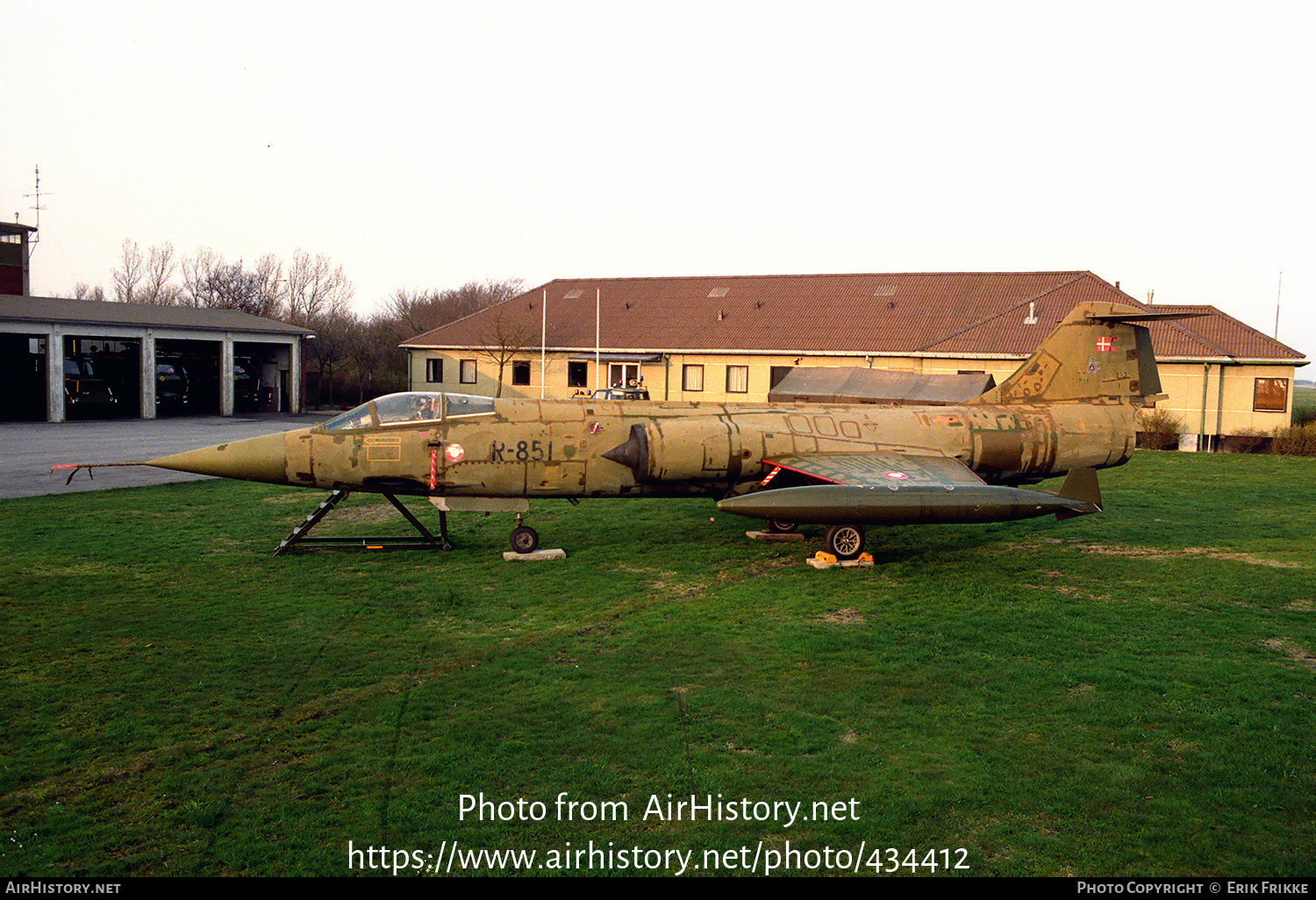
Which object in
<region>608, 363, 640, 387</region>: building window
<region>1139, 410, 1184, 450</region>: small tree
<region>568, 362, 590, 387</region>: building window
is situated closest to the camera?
<region>1139, 410, 1184, 450</region>: small tree

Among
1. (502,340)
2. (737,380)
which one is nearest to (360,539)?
(737,380)

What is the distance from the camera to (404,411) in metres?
13.4

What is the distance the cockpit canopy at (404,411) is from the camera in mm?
13273

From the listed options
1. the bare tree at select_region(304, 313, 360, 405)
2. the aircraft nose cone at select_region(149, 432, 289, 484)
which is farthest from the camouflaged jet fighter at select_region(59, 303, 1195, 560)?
the bare tree at select_region(304, 313, 360, 405)

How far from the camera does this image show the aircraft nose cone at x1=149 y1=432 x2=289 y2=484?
12648mm

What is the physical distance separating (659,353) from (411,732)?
35727 mm

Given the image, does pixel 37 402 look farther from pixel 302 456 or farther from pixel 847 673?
pixel 847 673

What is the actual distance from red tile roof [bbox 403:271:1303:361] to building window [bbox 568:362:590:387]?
95cm

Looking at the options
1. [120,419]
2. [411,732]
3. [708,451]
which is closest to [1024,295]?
[708,451]

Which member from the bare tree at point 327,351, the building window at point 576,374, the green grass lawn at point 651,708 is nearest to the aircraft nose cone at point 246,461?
the green grass lawn at point 651,708

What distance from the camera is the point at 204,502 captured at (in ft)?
59.5

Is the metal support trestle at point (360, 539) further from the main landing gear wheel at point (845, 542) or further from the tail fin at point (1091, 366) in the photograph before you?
the tail fin at point (1091, 366)

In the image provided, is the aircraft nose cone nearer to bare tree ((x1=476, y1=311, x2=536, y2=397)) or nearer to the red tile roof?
the red tile roof
